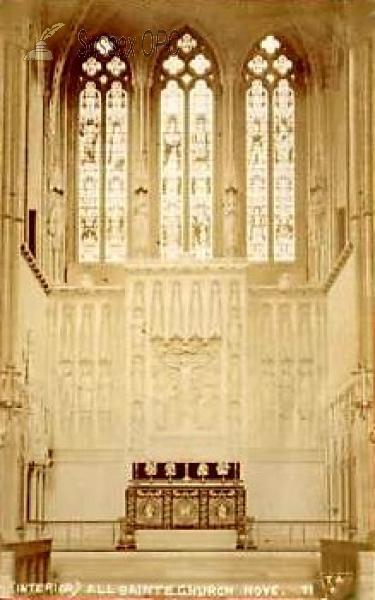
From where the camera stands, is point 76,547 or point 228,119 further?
point 228,119

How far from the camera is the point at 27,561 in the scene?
82.1ft

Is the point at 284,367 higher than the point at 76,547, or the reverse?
the point at 284,367

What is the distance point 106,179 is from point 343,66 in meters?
6.73

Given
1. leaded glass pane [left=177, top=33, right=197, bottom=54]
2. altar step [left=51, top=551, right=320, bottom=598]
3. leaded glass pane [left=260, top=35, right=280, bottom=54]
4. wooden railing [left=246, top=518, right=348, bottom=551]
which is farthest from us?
leaded glass pane [left=260, top=35, right=280, bottom=54]

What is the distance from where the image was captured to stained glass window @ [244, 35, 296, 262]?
3500cm

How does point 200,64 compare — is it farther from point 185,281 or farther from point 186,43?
point 185,281

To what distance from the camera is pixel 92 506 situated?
1308 inches

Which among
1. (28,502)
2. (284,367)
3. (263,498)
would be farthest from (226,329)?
(28,502)

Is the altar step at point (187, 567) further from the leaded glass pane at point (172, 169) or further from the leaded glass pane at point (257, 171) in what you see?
the leaded glass pane at point (172, 169)

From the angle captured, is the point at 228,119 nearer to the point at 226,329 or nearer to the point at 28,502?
the point at 226,329

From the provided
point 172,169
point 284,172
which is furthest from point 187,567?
point 172,169

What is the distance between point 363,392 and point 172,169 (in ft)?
33.6

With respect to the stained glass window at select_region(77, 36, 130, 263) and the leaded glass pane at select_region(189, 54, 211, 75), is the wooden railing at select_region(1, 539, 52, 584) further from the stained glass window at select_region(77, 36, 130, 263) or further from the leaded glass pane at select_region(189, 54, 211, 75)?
the leaded glass pane at select_region(189, 54, 211, 75)

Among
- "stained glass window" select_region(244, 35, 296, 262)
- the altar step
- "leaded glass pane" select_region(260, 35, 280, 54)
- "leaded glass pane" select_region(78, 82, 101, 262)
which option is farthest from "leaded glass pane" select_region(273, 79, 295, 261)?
the altar step
